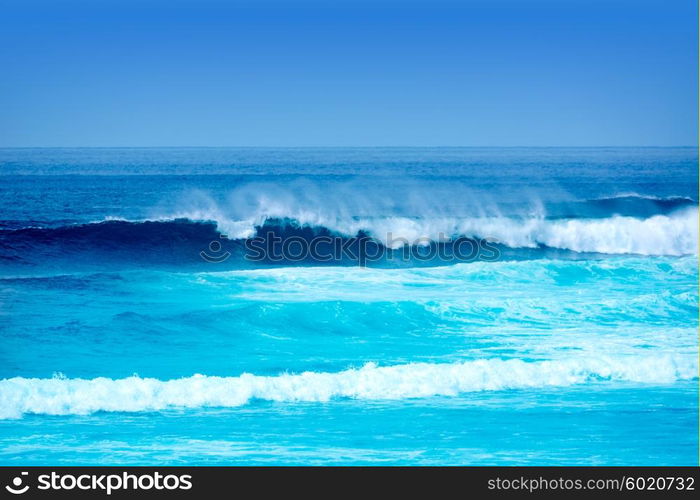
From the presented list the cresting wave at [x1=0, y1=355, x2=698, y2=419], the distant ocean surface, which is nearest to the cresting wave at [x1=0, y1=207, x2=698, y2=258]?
the distant ocean surface

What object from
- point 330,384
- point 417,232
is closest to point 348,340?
point 330,384

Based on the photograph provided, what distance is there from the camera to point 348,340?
7.66 m

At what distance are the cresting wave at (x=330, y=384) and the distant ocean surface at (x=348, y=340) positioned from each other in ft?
0.06

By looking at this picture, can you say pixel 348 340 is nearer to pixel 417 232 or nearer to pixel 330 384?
pixel 330 384

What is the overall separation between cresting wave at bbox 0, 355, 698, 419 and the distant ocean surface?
0.7 inches

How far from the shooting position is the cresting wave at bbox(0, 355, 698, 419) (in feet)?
18.5

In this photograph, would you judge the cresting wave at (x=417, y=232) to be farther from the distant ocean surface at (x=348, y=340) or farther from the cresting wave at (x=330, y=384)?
the cresting wave at (x=330, y=384)

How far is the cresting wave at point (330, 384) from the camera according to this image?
5.63 metres

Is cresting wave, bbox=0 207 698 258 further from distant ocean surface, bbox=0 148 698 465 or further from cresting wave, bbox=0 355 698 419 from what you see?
cresting wave, bbox=0 355 698 419

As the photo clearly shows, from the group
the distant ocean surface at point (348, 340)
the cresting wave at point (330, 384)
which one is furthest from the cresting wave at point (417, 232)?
the cresting wave at point (330, 384)

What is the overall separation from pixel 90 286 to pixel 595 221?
9.52 m

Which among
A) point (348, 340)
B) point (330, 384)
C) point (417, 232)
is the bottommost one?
point (330, 384)

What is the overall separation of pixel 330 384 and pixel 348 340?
168cm

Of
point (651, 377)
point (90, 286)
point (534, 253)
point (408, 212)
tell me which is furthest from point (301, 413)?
point (408, 212)
